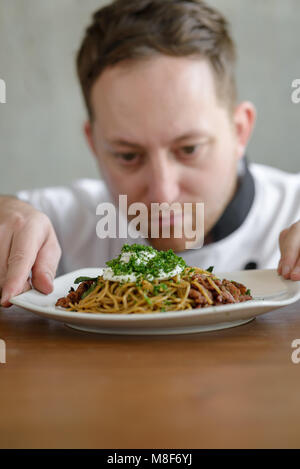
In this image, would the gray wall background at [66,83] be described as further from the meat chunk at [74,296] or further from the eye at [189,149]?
the meat chunk at [74,296]

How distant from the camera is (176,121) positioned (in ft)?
6.49

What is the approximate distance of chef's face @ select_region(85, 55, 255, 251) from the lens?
1.97 meters

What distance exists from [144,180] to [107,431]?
61.0 inches

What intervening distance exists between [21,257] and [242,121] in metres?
1.51

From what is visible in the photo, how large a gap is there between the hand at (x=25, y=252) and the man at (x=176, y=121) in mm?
294

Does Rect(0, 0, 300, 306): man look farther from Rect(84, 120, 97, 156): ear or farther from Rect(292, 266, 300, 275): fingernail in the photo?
Rect(292, 266, 300, 275): fingernail

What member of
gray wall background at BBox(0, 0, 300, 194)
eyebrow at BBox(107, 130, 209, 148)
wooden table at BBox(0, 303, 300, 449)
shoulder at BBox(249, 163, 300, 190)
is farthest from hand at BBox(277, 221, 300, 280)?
gray wall background at BBox(0, 0, 300, 194)

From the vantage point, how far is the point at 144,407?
61 centimetres

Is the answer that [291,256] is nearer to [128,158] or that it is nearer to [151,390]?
[151,390]

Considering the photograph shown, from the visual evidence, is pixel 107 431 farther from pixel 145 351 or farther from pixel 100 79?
pixel 100 79

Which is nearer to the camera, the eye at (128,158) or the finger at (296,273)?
the finger at (296,273)

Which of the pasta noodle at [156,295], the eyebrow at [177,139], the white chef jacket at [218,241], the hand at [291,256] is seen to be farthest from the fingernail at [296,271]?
the white chef jacket at [218,241]

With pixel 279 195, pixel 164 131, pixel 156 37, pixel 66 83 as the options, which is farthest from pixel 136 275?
pixel 66 83

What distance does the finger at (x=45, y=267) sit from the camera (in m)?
1.19
